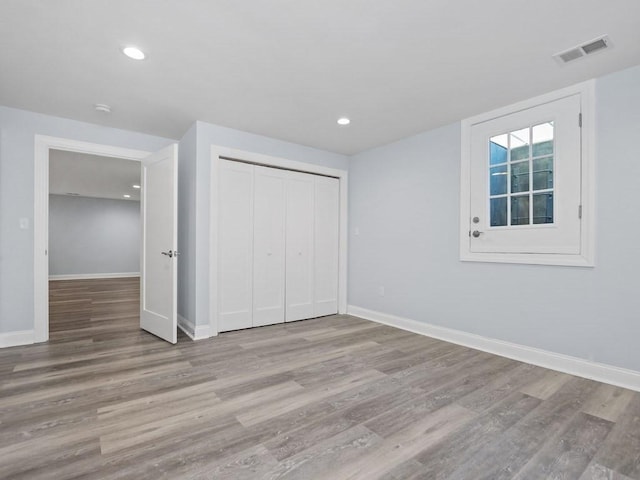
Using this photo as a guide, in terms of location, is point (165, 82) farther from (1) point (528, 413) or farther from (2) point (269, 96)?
(1) point (528, 413)

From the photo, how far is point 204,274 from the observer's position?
362 cm

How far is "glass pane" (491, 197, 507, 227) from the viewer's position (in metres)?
3.13

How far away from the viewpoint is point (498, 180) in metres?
→ 3.18

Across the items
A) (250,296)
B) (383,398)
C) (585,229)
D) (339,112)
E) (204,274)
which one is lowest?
(383,398)

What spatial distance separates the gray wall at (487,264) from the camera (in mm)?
2436

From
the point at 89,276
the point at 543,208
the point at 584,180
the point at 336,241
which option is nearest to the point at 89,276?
the point at 89,276

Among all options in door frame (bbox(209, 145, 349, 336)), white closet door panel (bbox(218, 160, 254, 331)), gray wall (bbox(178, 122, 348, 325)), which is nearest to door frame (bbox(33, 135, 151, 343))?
gray wall (bbox(178, 122, 348, 325))

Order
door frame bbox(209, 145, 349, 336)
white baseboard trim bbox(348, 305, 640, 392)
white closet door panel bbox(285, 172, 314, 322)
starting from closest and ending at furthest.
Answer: white baseboard trim bbox(348, 305, 640, 392) < door frame bbox(209, 145, 349, 336) < white closet door panel bbox(285, 172, 314, 322)

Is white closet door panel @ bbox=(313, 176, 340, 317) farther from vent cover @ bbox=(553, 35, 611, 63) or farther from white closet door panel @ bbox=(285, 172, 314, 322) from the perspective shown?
vent cover @ bbox=(553, 35, 611, 63)

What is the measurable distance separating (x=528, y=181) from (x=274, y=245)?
2.84m

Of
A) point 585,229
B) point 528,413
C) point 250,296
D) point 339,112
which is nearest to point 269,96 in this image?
point 339,112

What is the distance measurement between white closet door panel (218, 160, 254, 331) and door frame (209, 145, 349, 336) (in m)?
0.09

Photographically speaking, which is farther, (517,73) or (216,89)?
(216,89)

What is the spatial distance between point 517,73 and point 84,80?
3464 millimetres
